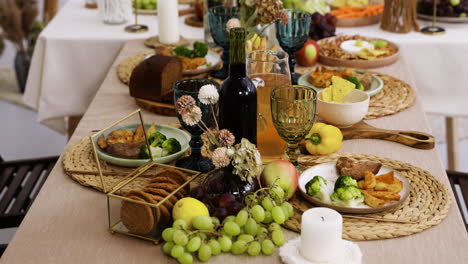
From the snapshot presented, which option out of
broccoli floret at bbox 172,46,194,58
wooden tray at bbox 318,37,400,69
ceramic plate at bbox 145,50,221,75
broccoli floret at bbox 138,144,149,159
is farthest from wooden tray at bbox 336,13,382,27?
broccoli floret at bbox 138,144,149,159

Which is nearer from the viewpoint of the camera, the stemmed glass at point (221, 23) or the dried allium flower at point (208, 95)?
the dried allium flower at point (208, 95)

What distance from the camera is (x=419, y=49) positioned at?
7.17 ft

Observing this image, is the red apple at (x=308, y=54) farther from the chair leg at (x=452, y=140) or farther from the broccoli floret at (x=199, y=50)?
the chair leg at (x=452, y=140)

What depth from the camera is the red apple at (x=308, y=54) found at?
6.18 ft

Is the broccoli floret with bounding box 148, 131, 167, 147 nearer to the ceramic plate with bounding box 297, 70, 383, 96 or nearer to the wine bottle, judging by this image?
the wine bottle

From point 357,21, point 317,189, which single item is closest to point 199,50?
point 357,21

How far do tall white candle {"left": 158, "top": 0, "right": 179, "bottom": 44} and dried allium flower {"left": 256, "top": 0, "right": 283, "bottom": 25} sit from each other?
70cm

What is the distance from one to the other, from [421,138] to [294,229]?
19.3 inches

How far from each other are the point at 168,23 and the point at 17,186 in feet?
2.50

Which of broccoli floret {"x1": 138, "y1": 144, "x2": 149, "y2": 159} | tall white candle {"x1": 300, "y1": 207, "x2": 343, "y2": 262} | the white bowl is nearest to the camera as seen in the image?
tall white candle {"x1": 300, "y1": 207, "x2": 343, "y2": 262}

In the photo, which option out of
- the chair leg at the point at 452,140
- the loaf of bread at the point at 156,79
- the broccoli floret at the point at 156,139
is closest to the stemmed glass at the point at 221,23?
the loaf of bread at the point at 156,79

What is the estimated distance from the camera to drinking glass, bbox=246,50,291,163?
1.25 meters

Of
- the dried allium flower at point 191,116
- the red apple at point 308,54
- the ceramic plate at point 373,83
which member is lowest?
the ceramic plate at point 373,83

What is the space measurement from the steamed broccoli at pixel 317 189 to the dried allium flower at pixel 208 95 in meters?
0.22
